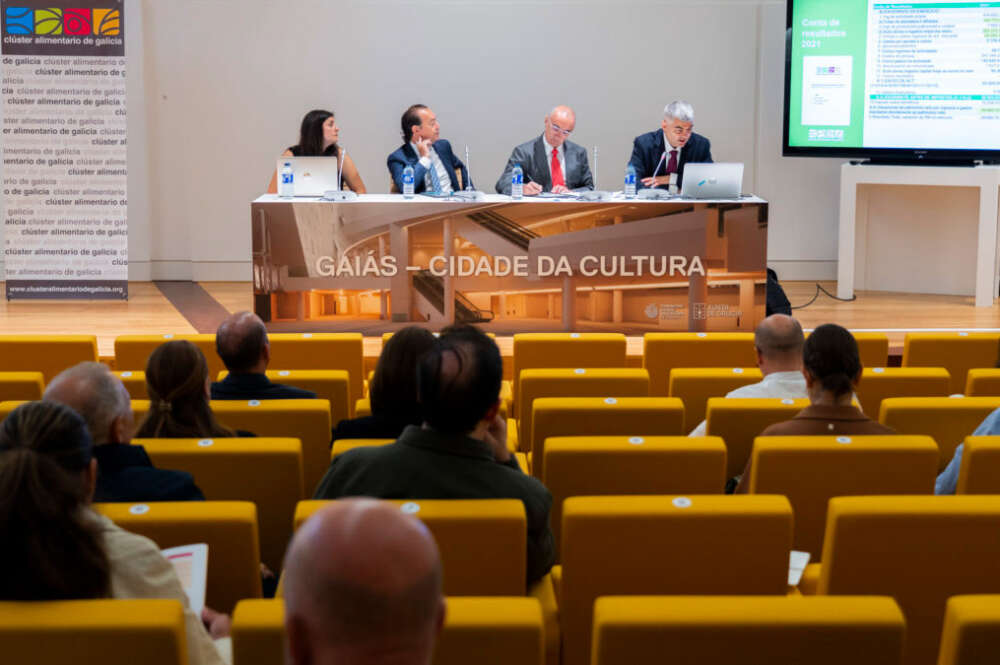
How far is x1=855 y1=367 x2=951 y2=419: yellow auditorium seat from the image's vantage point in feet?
14.0

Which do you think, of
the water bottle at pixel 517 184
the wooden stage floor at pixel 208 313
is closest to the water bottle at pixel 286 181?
the wooden stage floor at pixel 208 313

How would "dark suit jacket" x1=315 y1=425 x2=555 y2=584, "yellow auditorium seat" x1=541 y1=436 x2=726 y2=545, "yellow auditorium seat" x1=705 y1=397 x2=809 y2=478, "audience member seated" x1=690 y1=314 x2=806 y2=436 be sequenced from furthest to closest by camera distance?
"audience member seated" x1=690 y1=314 x2=806 y2=436 < "yellow auditorium seat" x1=705 y1=397 x2=809 y2=478 < "yellow auditorium seat" x1=541 y1=436 x2=726 y2=545 < "dark suit jacket" x1=315 y1=425 x2=555 y2=584

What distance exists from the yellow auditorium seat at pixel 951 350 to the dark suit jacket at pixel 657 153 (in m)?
2.88

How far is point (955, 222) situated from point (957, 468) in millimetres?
6225

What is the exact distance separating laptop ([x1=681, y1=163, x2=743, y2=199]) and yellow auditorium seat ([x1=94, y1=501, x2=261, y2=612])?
4578 mm

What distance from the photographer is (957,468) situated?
324 cm

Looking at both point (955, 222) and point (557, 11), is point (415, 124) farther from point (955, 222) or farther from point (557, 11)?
point (955, 222)

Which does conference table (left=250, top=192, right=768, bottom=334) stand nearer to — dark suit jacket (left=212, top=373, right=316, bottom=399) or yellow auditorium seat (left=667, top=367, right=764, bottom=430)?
yellow auditorium seat (left=667, top=367, right=764, bottom=430)

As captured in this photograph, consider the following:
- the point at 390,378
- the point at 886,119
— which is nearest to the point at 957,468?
the point at 390,378

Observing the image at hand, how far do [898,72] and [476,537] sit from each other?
7.00 metres

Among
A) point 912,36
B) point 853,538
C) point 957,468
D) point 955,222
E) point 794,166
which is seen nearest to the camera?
point 853,538

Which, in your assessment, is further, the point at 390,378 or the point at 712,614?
the point at 390,378

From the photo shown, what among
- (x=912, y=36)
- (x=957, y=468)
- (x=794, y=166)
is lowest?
(x=957, y=468)

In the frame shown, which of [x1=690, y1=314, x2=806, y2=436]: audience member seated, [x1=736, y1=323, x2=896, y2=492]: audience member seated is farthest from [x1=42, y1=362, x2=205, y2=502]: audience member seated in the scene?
[x1=690, y1=314, x2=806, y2=436]: audience member seated
